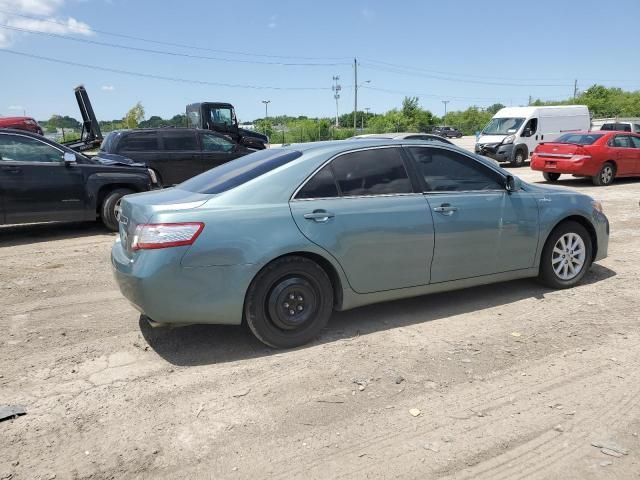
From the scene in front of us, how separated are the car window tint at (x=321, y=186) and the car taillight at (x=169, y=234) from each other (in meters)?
0.83

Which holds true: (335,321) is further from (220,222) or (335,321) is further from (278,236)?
(220,222)

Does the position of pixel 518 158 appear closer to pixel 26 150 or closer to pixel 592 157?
pixel 592 157

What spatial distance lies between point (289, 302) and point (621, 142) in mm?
14409

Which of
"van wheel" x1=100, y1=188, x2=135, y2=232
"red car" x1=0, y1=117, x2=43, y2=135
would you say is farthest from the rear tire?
"red car" x1=0, y1=117, x2=43, y2=135

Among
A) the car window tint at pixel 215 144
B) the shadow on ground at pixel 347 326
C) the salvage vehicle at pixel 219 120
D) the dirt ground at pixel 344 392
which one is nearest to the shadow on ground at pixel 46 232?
the dirt ground at pixel 344 392

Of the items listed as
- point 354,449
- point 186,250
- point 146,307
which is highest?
point 186,250

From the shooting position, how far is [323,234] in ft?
13.1

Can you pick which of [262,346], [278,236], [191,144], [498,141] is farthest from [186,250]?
[498,141]

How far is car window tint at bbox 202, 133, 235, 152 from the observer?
1312cm

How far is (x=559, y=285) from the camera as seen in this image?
533 centimetres

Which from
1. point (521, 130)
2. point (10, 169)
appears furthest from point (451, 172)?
point (521, 130)

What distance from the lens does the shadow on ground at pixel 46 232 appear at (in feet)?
27.1

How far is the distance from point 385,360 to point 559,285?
7.99ft

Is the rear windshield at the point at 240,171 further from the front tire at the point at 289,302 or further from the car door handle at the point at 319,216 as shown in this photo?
the front tire at the point at 289,302
